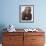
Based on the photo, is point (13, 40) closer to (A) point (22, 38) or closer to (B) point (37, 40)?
(A) point (22, 38)

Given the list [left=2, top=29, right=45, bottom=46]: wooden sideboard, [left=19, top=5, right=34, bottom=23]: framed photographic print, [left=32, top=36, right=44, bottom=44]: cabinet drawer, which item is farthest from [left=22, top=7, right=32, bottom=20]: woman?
[left=32, top=36, right=44, bottom=44]: cabinet drawer

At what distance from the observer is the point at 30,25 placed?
4.27m

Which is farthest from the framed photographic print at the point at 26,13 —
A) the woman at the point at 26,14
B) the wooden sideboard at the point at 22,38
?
the wooden sideboard at the point at 22,38

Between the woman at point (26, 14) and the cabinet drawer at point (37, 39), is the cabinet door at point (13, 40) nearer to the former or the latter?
the cabinet drawer at point (37, 39)

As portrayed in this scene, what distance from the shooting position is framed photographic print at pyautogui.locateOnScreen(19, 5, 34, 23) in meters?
4.20

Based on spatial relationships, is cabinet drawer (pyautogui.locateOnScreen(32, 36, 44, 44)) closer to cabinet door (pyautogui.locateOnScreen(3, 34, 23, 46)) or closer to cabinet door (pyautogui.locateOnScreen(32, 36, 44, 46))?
cabinet door (pyautogui.locateOnScreen(32, 36, 44, 46))

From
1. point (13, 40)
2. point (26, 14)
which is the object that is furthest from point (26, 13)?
point (13, 40)

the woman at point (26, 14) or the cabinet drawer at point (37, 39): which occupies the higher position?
the woman at point (26, 14)

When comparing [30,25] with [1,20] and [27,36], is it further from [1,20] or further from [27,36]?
[1,20]

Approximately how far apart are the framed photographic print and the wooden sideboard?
63cm

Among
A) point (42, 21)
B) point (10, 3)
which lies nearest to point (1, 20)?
point (10, 3)

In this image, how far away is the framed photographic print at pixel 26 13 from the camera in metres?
4.20

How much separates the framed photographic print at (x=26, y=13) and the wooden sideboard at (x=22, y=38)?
63 centimetres

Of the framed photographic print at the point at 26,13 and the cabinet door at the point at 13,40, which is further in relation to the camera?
the framed photographic print at the point at 26,13
